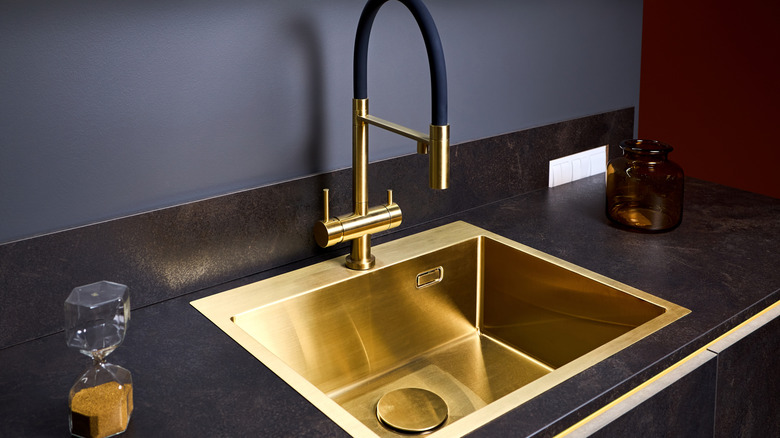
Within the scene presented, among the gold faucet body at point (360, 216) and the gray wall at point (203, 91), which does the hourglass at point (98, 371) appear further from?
the gold faucet body at point (360, 216)

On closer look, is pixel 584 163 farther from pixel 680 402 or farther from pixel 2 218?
pixel 2 218

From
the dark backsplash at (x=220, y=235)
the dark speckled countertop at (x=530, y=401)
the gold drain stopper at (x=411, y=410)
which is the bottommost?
the gold drain stopper at (x=411, y=410)

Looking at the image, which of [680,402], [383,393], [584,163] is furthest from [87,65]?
[584,163]

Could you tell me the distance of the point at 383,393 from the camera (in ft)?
4.58

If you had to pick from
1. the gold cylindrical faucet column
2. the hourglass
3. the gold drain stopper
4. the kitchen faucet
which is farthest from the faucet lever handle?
the hourglass

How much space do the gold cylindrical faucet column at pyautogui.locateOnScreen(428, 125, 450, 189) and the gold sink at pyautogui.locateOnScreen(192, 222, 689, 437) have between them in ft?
0.90

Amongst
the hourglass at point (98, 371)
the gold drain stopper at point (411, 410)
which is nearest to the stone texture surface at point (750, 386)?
the gold drain stopper at point (411, 410)

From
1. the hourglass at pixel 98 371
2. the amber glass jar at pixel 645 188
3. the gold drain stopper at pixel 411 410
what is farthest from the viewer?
the amber glass jar at pixel 645 188

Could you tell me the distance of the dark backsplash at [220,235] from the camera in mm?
1165

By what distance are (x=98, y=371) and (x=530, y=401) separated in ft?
1.87

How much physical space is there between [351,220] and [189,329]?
13.7 inches

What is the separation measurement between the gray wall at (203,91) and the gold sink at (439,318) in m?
0.23

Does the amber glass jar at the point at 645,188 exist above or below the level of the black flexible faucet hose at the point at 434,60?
below

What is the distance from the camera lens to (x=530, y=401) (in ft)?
3.30
